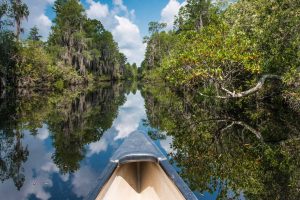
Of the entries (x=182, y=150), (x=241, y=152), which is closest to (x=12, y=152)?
(x=182, y=150)

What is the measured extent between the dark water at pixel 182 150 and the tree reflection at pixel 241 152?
18mm

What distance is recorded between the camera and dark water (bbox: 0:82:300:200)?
6039 millimetres

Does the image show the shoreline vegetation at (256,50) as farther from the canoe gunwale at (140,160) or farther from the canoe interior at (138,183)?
the canoe interior at (138,183)

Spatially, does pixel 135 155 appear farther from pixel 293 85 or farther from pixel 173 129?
pixel 293 85

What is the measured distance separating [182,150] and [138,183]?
403cm

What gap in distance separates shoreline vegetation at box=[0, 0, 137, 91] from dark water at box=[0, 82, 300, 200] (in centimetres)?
1610

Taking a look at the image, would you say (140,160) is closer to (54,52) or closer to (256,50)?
(256,50)

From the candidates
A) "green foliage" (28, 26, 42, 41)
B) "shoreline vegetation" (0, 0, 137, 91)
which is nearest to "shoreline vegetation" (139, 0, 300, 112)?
"shoreline vegetation" (0, 0, 137, 91)

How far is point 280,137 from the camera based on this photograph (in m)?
9.10

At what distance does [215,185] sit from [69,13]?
132 ft

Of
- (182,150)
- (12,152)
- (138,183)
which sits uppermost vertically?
(138,183)

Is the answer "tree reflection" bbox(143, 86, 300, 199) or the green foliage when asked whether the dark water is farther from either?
the green foliage

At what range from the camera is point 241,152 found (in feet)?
25.8

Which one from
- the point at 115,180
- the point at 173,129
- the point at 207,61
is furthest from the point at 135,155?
the point at 207,61
